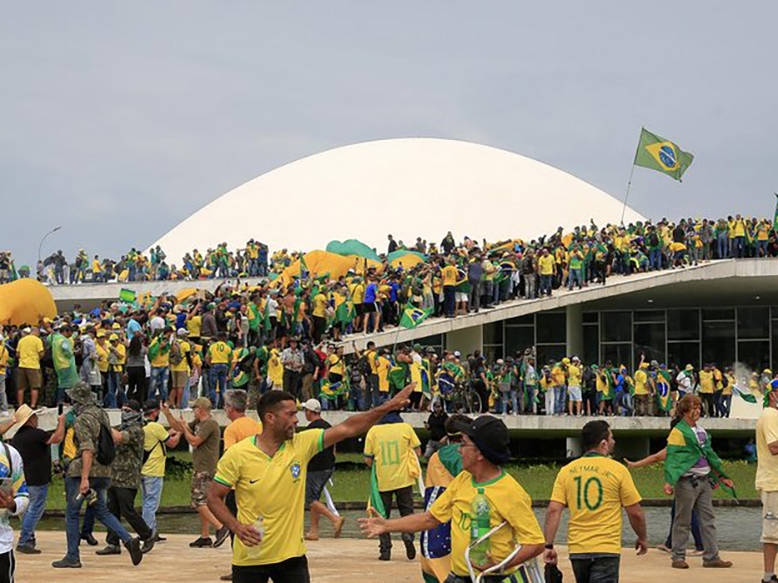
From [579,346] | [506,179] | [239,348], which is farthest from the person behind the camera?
[506,179]

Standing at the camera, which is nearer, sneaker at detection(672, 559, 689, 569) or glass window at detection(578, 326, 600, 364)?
sneaker at detection(672, 559, 689, 569)

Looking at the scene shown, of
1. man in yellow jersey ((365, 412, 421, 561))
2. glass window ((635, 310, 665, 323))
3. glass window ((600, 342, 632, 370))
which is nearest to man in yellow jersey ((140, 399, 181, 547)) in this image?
man in yellow jersey ((365, 412, 421, 561))

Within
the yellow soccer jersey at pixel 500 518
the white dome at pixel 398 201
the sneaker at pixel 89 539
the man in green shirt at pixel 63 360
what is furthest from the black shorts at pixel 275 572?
the white dome at pixel 398 201

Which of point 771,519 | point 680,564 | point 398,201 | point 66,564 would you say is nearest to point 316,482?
point 66,564

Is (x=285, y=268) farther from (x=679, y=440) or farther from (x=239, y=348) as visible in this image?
(x=679, y=440)

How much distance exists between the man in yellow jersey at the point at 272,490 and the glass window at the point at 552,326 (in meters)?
33.7

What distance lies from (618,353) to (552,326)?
7.57 ft

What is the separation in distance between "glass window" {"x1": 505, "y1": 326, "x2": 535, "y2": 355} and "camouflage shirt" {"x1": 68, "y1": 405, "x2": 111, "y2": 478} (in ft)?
95.9

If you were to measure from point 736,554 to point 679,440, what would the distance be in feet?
6.67

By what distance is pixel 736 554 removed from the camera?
502 inches

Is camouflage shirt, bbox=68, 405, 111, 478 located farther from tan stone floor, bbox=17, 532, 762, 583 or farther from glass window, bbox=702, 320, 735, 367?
glass window, bbox=702, 320, 735, 367

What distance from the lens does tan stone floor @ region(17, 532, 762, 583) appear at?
10766 millimetres

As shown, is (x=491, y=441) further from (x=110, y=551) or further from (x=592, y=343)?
(x=592, y=343)

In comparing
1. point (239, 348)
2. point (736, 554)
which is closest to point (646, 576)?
point (736, 554)
